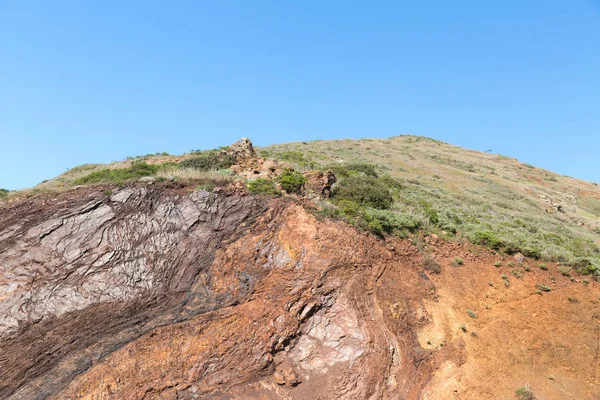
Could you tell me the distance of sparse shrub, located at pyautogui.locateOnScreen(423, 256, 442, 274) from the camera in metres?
13.5

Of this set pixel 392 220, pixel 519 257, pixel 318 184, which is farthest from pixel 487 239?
pixel 318 184

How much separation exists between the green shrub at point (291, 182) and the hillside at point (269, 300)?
56mm

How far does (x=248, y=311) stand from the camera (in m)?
10.8

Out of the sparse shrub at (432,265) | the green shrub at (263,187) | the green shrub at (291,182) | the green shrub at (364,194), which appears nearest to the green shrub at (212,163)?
the green shrub at (263,187)

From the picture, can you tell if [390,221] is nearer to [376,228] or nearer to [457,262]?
[376,228]

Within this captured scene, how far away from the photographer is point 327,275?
1162 cm

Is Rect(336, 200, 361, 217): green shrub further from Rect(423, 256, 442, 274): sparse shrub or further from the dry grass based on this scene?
the dry grass

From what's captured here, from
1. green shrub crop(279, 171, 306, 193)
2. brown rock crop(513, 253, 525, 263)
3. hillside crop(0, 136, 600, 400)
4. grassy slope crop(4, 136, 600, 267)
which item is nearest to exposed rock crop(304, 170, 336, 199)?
green shrub crop(279, 171, 306, 193)

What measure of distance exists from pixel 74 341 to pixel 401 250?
1156cm

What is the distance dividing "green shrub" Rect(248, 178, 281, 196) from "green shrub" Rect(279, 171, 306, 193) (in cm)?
55

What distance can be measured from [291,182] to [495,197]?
24.8 meters

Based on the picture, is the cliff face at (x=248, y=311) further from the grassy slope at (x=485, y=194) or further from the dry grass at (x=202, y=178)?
the grassy slope at (x=485, y=194)

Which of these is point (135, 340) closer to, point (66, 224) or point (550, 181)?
point (66, 224)

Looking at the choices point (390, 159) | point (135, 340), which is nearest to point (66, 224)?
point (135, 340)
